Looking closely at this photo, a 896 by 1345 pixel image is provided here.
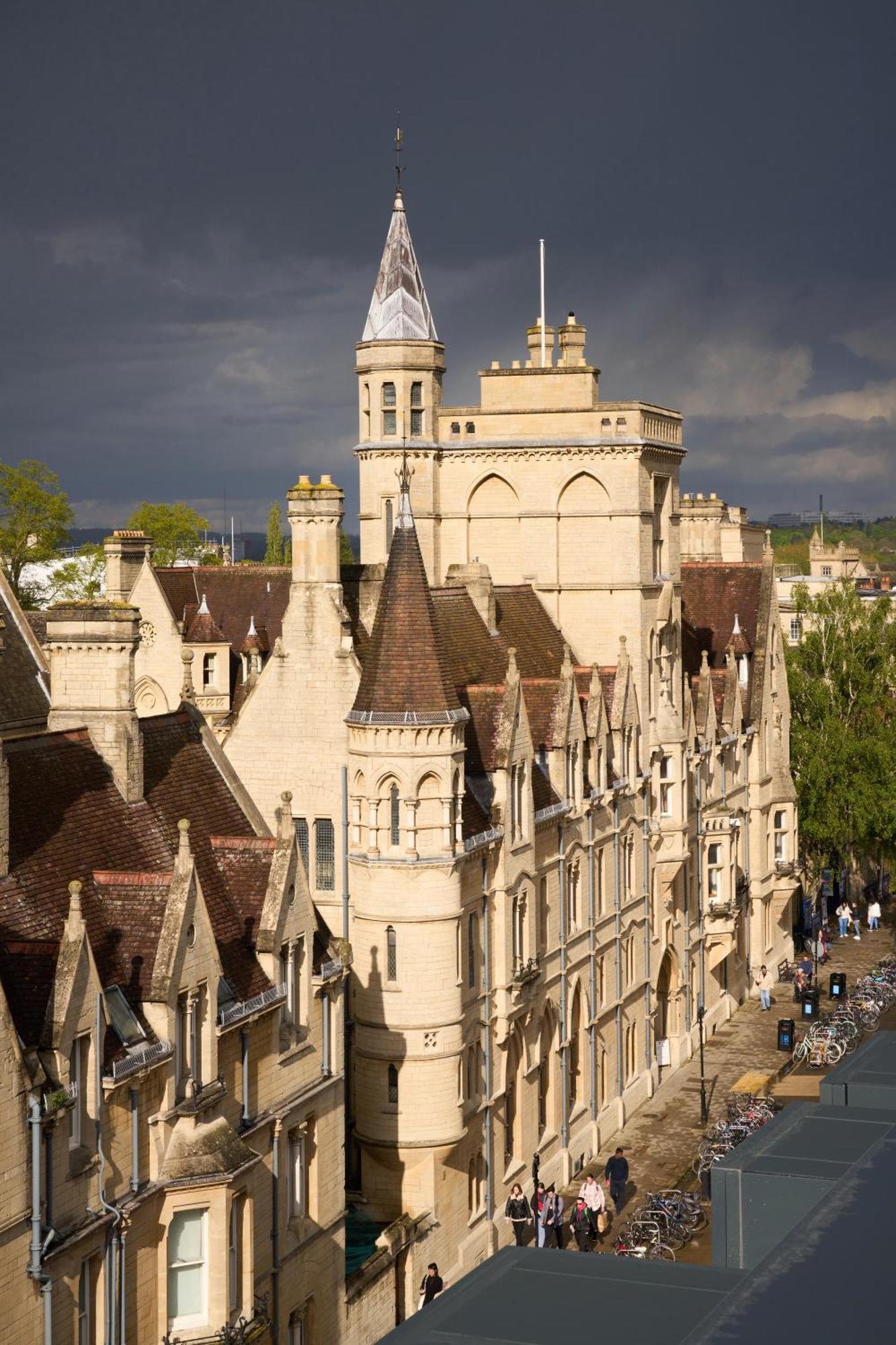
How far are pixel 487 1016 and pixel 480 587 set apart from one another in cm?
1364

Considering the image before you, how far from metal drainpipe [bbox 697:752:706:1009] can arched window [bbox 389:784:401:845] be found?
2379 cm

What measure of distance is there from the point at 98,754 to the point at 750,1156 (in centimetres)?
2029

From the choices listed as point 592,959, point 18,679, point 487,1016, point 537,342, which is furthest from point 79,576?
point 487,1016

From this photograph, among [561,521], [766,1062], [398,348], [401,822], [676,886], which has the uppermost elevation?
[398,348]

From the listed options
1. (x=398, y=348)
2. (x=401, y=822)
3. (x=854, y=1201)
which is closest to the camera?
(x=854, y=1201)

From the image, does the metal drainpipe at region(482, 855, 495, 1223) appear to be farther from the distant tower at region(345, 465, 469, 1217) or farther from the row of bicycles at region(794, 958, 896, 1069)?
the row of bicycles at region(794, 958, 896, 1069)

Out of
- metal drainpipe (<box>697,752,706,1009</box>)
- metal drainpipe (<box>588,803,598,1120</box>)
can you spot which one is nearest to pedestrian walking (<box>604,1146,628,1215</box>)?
metal drainpipe (<box>588,803,598,1120</box>)

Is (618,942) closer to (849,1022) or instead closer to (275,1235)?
(849,1022)

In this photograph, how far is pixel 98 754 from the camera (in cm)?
3316

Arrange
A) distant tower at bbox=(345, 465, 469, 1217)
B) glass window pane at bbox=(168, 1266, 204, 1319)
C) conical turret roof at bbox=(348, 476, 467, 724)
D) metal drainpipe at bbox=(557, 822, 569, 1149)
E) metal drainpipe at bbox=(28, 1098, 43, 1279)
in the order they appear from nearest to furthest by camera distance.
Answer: metal drainpipe at bbox=(28, 1098, 43, 1279) → glass window pane at bbox=(168, 1266, 204, 1319) → conical turret roof at bbox=(348, 476, 467, 724) → distant tower at bbox=(345, 465, 469, 1217) → metal drainpipe at bbox=(557, 822, 569, 1149)

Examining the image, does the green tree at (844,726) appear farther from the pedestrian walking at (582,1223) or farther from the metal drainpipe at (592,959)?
the pedestrian walking at (582,1223)

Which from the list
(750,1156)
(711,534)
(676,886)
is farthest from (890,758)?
(750,1156)

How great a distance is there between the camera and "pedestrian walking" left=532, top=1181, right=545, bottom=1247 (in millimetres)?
43000

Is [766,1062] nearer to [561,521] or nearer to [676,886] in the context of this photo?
[676,886]
